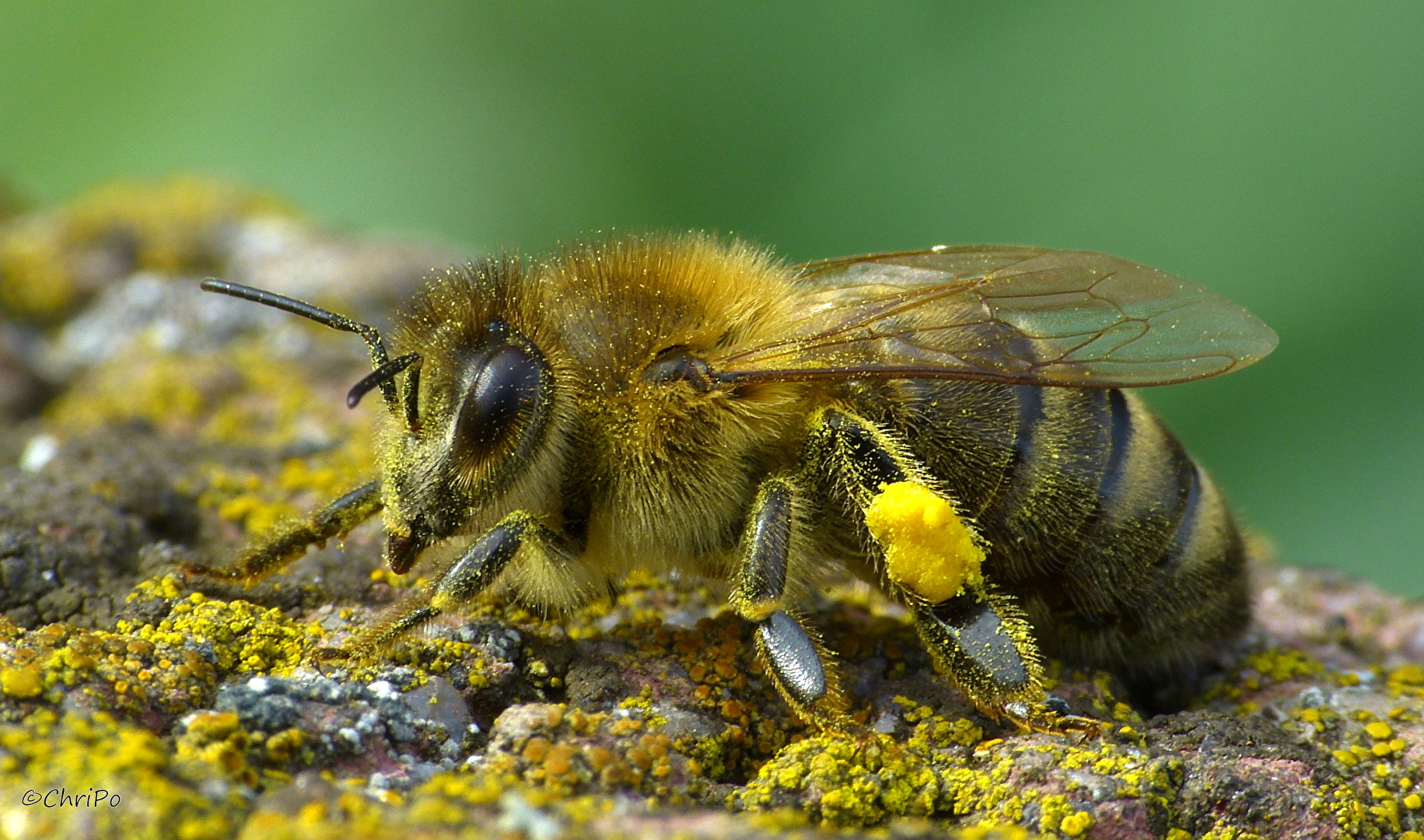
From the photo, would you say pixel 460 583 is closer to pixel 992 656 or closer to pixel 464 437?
pixel 464 437

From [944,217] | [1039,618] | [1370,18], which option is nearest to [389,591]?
[1039,618]

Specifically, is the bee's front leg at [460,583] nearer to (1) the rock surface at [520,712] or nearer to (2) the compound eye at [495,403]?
(1) the rock surface at [520,712]

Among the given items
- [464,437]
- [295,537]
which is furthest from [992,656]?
[295,537]

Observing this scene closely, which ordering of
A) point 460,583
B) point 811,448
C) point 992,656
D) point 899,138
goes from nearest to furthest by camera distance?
1. point 460,583
2. point 992,656
3. point 811,448
4. point 899,138

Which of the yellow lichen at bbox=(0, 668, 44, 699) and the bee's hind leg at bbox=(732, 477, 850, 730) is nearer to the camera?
the yellow lichen at bbox=(0, 668, 44, 699)

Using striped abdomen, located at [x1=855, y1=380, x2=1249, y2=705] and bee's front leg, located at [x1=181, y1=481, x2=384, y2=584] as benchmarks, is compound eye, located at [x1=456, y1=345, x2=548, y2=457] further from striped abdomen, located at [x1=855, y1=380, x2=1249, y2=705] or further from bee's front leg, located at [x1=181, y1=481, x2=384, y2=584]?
striped abdomen, located at [x1=855, y1=380, x2=1249, y2=705]

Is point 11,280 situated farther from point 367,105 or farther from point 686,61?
point 686,61

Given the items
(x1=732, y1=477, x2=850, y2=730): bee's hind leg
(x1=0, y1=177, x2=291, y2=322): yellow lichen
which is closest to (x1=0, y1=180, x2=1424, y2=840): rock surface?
(x1=732, y1=477, x2=850, y2=730): bee's hind leg
